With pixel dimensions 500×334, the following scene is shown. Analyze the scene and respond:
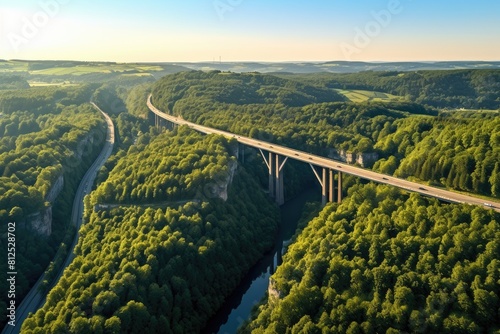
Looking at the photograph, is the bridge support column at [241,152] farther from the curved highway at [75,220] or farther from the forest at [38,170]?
the forest at [38,170]

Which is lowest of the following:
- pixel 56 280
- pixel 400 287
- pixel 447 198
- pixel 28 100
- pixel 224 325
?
pixel 224 325

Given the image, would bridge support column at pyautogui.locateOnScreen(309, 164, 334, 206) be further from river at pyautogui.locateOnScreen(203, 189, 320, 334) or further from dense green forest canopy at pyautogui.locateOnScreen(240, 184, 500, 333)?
dense green forest canopy at pyautogui.locateOnScreen(240, 184, 500, 333)

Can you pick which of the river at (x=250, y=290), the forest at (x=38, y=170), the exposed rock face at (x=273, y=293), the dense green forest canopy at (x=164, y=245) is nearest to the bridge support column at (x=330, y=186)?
the river at (x=250, y=290)

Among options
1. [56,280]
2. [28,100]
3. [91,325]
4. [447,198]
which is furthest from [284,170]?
[28,100]

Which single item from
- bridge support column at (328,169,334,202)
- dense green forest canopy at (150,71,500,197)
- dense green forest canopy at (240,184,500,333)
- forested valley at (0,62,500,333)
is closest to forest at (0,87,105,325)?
forested valley at (0,62,500,333)

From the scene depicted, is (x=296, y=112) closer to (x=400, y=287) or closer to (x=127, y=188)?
(x=127, y=188)

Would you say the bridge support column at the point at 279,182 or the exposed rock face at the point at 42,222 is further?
the bridge support column at the point at 279,182
